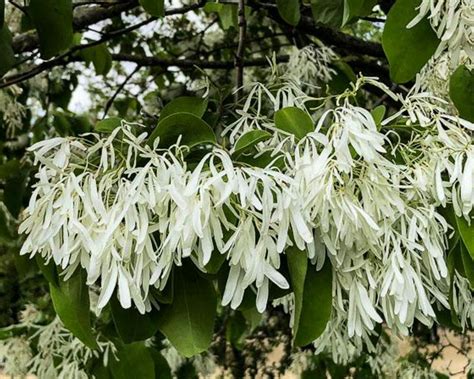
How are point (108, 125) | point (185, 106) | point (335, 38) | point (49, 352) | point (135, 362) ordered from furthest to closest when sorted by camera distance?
1. point (335, 38)
2. point (49, 352)
3. point (135, 362)
4. point (185, 106)
5. point (108, 125)

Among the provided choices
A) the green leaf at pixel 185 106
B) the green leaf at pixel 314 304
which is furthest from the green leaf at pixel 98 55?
the green leaf at pixel 314 304

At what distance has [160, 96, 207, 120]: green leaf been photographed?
775 millimetres

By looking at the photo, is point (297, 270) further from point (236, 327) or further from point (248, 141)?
point (236, 327)

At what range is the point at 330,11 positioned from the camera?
1045mm

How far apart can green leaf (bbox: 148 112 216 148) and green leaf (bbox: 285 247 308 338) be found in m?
0.13

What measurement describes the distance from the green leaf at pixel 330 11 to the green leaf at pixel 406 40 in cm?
34

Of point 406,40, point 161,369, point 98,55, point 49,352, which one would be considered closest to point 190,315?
point 406,40

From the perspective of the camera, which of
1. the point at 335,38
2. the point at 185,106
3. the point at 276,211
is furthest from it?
the point at 335,38

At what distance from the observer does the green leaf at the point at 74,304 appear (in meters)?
0.68

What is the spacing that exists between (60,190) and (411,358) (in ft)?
4.96

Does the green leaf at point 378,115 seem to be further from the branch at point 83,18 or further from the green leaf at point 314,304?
the branch at point 83,18

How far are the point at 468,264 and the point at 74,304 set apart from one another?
34cm

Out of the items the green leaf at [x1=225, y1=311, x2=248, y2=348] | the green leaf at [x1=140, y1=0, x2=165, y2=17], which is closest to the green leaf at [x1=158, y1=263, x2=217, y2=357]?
the green leaf at [x1=140, y1=0, x2=165, y2=17]

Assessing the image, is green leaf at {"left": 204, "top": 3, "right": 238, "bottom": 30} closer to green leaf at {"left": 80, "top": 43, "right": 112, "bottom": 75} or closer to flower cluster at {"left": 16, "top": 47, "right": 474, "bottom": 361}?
green leaf at {"left": 80, "top": 43, "right": 112, "bottom": 75}
